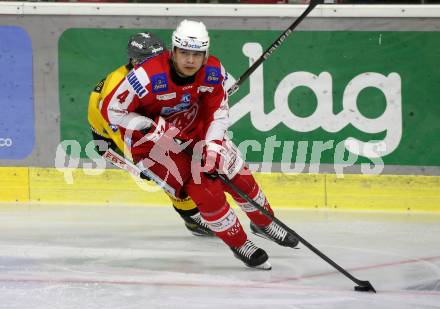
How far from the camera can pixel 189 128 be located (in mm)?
5648

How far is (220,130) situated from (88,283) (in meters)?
1.00

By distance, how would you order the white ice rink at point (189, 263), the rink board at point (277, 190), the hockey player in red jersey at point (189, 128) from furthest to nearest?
the rink board at point (277, 190), the hockey player in red jersey at point (189, 128), the white ice rink at point (189, 263)

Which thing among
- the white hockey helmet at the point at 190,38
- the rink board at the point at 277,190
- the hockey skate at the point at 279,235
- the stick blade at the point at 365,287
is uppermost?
the white hockey helmet at the point at 190,38

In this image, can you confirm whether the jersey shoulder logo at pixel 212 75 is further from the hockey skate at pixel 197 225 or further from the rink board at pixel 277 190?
the rink board at pixel 277 190

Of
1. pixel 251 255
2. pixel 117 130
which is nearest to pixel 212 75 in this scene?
pixel 117 130

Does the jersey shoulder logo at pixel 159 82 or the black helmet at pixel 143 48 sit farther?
the black helmet at pixel 143 48

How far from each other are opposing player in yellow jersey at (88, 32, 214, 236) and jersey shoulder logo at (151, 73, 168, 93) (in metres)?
0.49

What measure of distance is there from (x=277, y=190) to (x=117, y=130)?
1654mm

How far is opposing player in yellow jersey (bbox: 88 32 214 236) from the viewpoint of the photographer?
19.1 ft

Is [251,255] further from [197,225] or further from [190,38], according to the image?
[190,38]

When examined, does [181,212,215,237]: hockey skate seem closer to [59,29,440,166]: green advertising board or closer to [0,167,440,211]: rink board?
[0,167,440,211]: rink board

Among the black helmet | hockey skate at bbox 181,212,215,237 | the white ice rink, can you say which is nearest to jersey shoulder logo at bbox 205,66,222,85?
the black helmet


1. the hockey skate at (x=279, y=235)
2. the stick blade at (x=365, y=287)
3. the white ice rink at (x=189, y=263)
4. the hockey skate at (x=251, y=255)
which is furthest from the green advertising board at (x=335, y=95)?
the stick blade at (x=365, y=287)

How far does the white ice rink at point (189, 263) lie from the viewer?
475cm
